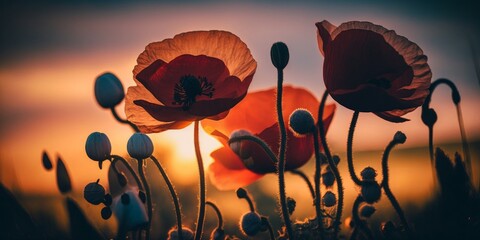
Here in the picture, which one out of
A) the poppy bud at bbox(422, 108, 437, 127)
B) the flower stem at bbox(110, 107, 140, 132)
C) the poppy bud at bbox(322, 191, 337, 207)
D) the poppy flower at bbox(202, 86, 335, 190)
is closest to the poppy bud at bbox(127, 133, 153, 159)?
the flower stem at bbox(110, 107, 140, 132)

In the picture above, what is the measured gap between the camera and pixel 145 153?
1.66 meters

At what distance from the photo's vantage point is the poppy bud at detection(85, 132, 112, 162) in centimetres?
165

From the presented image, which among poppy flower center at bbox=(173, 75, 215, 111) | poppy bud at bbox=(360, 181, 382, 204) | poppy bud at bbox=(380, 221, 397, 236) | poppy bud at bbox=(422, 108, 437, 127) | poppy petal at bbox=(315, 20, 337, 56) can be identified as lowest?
poppy bud at bbox=(380, 221, 397, 236)

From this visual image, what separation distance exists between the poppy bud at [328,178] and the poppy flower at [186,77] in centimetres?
33

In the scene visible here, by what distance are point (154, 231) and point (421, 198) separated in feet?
2.72

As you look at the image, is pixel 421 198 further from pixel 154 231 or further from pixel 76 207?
pixel 76 207

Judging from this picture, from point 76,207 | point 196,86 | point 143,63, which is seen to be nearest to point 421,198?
point 196,86

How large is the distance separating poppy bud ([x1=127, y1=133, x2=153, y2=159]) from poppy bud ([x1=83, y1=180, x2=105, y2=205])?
0.38ft

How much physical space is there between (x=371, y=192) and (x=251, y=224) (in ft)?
1.07

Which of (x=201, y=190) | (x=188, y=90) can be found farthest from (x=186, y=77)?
(x=201, y=190)

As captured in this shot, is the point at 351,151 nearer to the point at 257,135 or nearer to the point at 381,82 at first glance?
the point at 381,82

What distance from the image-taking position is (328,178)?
1.87 meters

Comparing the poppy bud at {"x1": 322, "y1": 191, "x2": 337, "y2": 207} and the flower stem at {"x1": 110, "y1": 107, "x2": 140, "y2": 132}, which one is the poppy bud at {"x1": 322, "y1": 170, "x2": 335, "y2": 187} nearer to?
the poppy bud at {"x1": 322, "y1": 191, "x2": 337, "y2": 207}

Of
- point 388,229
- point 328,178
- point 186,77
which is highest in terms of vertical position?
point 186,77
